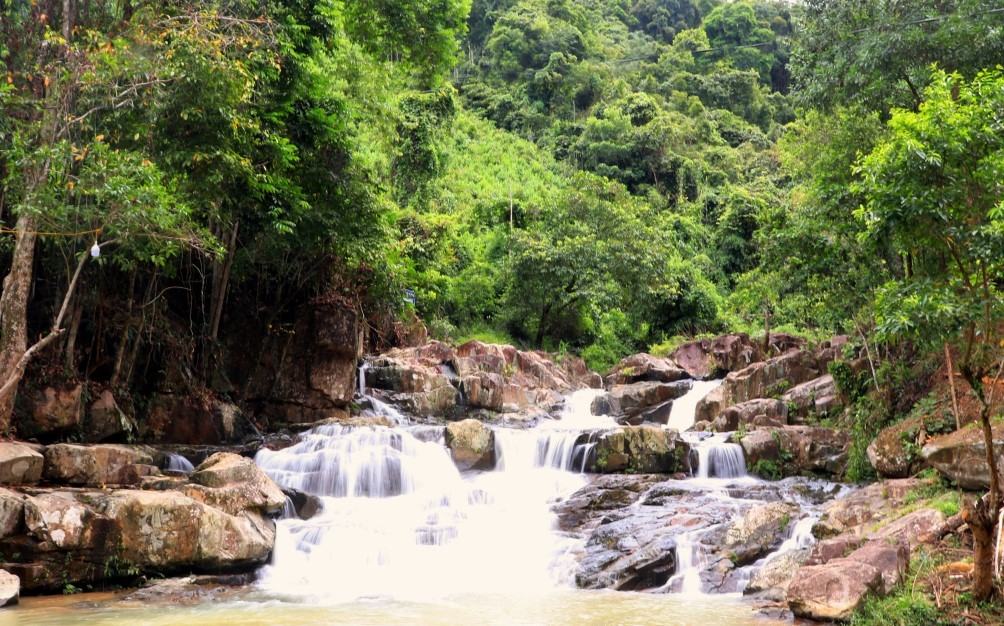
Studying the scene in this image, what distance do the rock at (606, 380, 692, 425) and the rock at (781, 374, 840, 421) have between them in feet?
15.7

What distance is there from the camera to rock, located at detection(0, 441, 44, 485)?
396 inches

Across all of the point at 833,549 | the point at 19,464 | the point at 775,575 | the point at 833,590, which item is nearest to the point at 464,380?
the point at 19,464

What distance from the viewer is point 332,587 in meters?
10.6

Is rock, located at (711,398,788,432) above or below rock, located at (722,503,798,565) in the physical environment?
above

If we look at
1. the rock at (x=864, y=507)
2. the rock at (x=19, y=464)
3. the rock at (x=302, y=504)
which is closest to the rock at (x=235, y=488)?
the rock at (x=302, y=504)

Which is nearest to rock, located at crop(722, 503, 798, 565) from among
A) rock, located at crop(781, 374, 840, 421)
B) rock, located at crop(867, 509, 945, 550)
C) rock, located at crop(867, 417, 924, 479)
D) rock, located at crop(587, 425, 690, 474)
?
rock, located at crop(867, 509, 945, 550)

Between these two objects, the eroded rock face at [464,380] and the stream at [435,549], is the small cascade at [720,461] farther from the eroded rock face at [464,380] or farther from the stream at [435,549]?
the eroded rock face at [464,380]

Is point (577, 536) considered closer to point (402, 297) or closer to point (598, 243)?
point (402, 297)

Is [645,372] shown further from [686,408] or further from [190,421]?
[190,421]

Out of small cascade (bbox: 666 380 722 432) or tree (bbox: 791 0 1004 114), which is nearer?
tree (bbox: 791 0 1004 114)

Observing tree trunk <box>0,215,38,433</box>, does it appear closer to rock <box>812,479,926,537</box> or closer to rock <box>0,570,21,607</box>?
rock <box>0,570,21,607</box>

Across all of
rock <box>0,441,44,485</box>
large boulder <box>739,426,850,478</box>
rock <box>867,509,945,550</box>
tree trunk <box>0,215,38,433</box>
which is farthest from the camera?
large boulder <box>739,426,850,478</box>

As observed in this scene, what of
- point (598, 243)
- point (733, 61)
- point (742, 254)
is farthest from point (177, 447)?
point (733, 61)

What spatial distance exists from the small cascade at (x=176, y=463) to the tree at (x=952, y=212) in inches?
435
